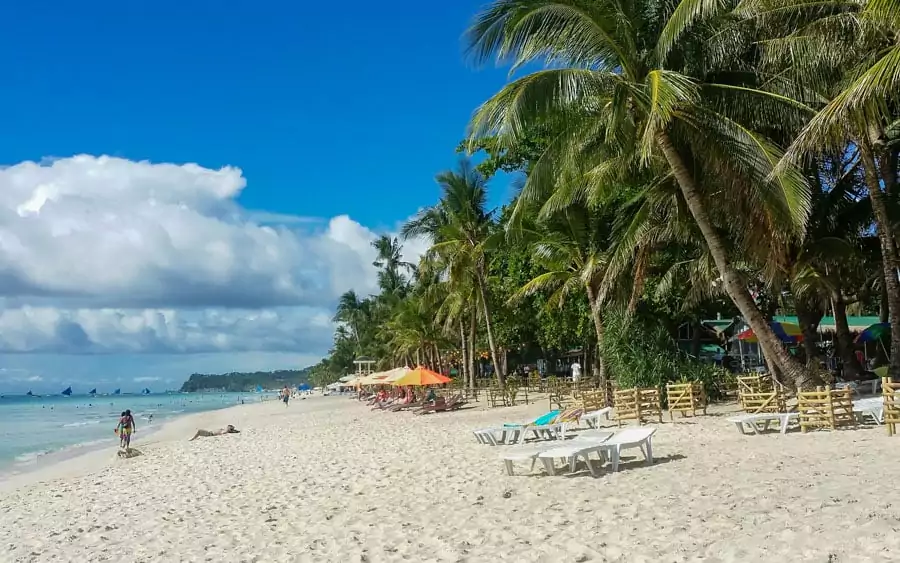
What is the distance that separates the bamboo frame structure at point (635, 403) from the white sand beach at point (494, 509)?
1105mm

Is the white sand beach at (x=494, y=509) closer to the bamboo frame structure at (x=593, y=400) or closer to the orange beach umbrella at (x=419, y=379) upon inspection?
the bamboo frame structure at (x=593, y=400)

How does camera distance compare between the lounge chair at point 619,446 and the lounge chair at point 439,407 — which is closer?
the lounge chair at point 619,446

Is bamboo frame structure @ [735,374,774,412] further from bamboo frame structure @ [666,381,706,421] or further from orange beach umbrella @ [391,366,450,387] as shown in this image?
orange beach umbrella @ [391,366,450,387]

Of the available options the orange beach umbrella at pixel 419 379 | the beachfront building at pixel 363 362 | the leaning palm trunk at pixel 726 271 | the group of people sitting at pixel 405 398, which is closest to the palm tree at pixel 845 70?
the leaning palm trunk at pixel 726 271

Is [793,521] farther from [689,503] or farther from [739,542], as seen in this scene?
[689,503]

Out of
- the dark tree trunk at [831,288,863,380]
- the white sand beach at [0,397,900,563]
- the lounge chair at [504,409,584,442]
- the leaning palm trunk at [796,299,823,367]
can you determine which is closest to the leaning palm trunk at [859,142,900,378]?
the white sand beach at [0,397,900,563]

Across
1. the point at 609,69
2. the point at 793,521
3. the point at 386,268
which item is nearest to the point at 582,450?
the point at 793,521

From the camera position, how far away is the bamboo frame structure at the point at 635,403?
13.7 metres

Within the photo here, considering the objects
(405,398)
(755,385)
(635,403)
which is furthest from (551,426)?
(405,398)

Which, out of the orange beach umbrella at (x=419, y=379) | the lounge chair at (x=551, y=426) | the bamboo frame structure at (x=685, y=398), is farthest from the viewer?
the orange beach umbrella at (x=419, y=379)

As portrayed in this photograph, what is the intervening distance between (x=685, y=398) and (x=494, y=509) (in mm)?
8337

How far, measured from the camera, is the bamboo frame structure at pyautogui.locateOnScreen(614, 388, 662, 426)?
1370 cm

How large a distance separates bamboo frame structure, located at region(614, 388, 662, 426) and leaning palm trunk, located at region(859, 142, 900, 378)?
4.35 metres

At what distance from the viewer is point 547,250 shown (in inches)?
819
